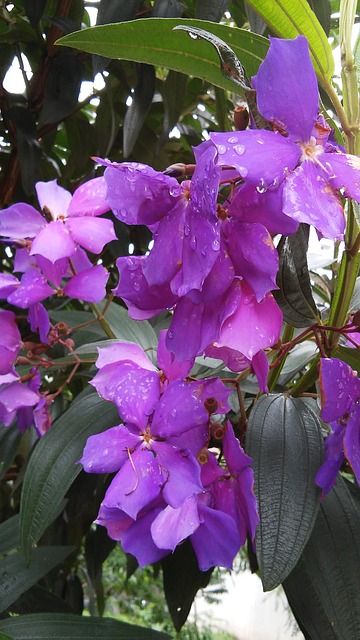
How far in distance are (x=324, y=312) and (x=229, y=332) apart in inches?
15.5

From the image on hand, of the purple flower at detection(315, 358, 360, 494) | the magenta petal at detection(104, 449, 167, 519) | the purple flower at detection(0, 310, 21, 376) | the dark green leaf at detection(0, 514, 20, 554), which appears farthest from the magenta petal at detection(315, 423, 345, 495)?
the dark green leaf at detection(0, 514, 20, 554)

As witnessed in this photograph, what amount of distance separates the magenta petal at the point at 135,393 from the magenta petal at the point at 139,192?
114 millimetres

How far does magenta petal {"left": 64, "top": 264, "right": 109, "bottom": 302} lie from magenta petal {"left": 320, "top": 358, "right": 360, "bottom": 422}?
26 centimetres

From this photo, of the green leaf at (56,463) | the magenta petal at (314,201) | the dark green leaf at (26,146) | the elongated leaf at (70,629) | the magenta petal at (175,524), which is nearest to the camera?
the magenta petal at (314,201)

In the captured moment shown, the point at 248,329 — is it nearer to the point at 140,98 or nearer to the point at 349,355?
the point at 349,355

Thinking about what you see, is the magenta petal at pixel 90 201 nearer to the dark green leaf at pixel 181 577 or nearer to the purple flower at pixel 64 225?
the purple flower at pixel 64 225

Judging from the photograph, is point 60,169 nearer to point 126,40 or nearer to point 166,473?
point 126,40

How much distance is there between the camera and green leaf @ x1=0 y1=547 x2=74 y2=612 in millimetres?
685

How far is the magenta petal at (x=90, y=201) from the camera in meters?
0.58

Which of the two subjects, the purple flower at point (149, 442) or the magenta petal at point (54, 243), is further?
the magenta petal at point (54, 243)

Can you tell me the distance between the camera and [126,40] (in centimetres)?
41

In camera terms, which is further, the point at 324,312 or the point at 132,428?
the point at 324,312

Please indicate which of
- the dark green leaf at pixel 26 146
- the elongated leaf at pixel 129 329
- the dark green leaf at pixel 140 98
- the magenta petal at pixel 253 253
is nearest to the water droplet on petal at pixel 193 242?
the magenta petal at pixel 253 253

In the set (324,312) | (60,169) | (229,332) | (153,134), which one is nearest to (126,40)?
(229,332)
